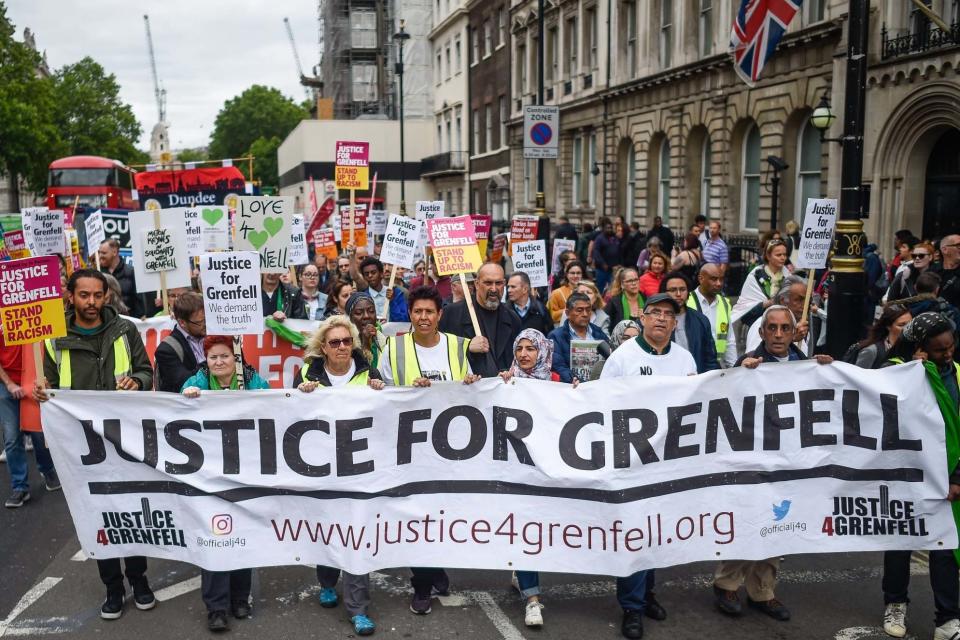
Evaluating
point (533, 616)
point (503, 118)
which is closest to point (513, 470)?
point (533, 616)

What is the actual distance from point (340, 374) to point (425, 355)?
2.07ft

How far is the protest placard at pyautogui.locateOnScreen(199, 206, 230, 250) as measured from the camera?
38.4 feet

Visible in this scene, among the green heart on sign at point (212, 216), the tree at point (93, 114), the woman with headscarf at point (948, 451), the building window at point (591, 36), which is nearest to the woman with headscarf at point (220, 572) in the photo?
the woman with headscarf at point (948, 451)

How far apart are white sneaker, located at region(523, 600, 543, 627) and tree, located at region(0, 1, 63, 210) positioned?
46.8m

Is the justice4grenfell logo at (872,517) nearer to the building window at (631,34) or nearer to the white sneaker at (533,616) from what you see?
the white sneaker at (533,616)

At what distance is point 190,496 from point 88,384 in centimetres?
127

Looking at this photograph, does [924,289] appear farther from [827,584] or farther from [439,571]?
[439,571]

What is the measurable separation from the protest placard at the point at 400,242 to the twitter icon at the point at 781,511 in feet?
16.5

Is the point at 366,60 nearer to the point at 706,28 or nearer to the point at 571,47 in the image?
the point at 571,47

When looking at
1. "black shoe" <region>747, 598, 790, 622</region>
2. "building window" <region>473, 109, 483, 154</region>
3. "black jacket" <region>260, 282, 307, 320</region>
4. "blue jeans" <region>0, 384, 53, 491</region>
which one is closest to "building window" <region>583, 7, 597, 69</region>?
"building window" <region>473, 109, 483, 154</region>

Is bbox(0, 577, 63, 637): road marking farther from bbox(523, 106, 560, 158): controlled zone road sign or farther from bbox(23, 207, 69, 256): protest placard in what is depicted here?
bbox(523, 106, 560, 158): controlled zone road sign

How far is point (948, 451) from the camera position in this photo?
500 cm

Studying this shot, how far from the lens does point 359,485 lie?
5.14 m

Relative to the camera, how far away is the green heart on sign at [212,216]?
38.5 ft
